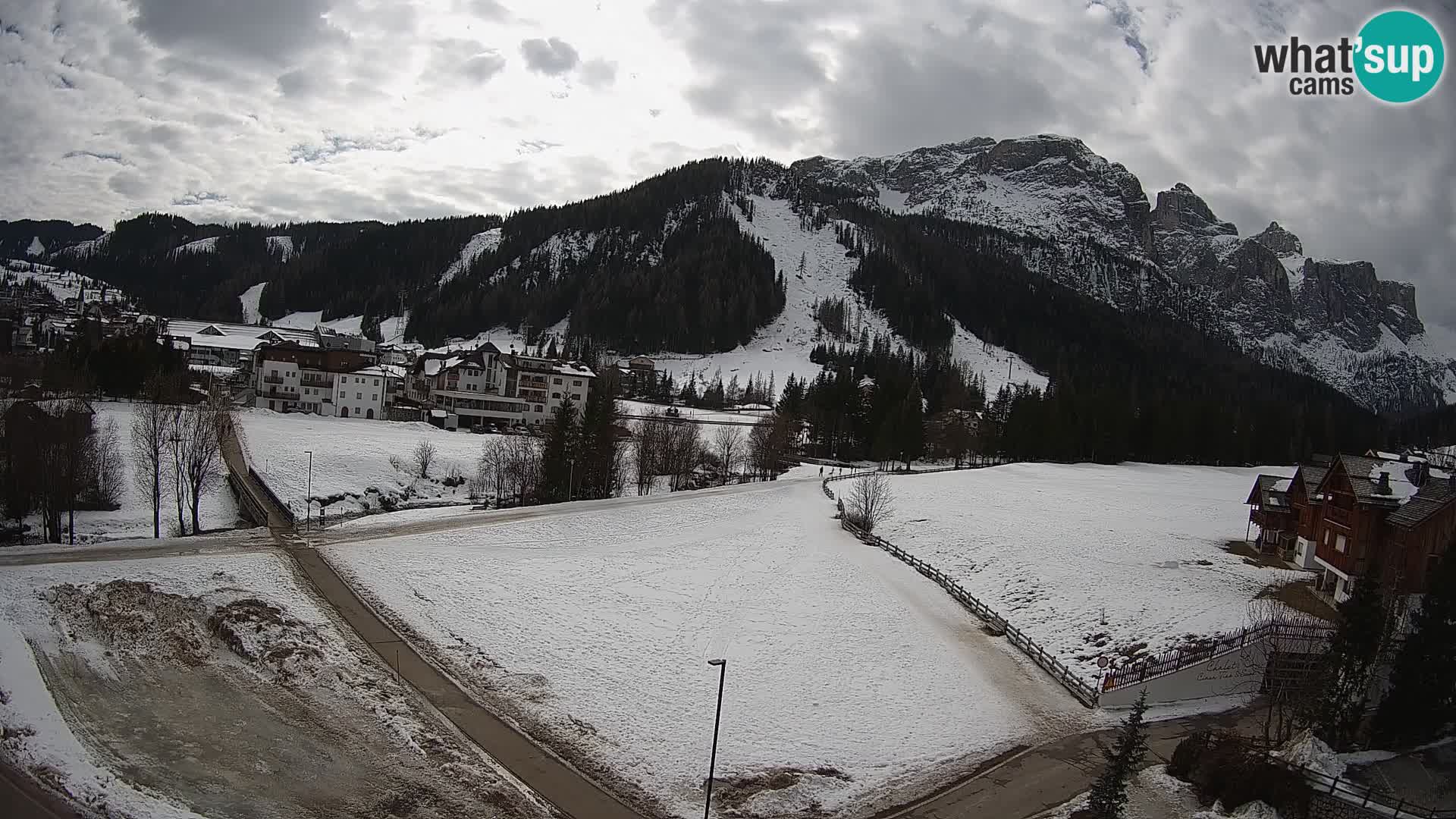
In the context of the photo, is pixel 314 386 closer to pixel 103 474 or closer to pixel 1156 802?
pixel 103 474

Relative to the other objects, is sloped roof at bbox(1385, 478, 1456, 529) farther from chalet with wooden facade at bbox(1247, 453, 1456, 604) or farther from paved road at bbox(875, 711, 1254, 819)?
paved road at bbox(875, 711, 1254, 819)

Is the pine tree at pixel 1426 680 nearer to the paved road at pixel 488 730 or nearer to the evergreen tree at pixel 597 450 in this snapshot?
the paved road at pixel 488 730

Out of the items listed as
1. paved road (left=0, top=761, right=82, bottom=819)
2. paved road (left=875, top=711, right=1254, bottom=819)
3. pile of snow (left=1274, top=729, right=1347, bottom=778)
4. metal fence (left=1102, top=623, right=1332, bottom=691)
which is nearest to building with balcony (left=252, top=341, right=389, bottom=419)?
paved road (left=0, top=761, right=82, bottom=819)

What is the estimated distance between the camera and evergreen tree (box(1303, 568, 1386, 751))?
25594 millimetres

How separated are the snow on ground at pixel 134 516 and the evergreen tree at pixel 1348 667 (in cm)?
5679

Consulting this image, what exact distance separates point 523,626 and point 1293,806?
2782 centimetres

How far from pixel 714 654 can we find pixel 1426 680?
24257 mm

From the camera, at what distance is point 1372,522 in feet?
Result: 119

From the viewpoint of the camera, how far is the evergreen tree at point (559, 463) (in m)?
65.4

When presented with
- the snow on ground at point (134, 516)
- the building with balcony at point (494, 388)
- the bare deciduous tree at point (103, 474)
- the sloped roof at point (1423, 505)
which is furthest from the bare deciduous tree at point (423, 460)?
the sloped roof at point (1423, 505)

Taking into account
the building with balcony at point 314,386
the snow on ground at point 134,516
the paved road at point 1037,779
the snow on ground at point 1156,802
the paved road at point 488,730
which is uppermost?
the building with balcony at point 314,386

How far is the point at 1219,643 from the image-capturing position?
107 feet

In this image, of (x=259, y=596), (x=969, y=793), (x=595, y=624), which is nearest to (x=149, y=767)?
(x=259, y=596)

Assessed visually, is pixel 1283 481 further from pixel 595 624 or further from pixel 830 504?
pixel 595 624
